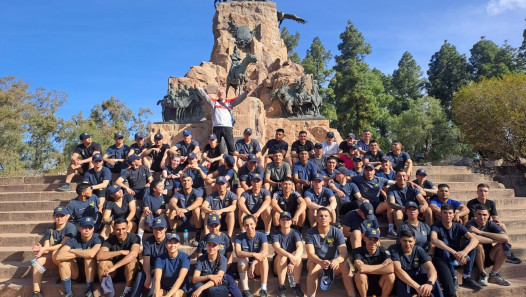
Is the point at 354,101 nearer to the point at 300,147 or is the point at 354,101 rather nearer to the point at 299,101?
the point at 299,101

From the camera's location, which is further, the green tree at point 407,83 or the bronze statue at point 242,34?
the green tree at point 407,83

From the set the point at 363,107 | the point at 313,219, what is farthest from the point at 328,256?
the point at 363,107

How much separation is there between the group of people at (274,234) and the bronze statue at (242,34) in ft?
39.1

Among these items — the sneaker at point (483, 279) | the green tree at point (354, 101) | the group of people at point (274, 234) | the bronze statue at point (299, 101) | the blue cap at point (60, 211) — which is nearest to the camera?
the group of people at point (274, 234)

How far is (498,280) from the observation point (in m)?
4.92

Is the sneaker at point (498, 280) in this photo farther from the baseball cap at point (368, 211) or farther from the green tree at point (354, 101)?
the green tree at point (354, 101)

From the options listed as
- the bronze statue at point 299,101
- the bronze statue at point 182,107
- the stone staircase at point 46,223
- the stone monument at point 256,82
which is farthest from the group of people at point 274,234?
the bronze statue at point 299,101

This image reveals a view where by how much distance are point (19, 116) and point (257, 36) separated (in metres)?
19.3

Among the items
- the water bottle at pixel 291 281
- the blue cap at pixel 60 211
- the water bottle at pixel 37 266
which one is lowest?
the water bottle at pixel 291 281

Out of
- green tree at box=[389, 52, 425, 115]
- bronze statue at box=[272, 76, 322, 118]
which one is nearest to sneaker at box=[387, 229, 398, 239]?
bronze statue at box=[272, 76, 322, 118]

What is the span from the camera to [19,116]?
25.5 metres

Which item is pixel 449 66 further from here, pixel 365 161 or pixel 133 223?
pixel 133 223

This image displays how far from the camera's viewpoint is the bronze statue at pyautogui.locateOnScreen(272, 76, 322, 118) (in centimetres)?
1312

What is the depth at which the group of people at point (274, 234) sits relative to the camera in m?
4.49
